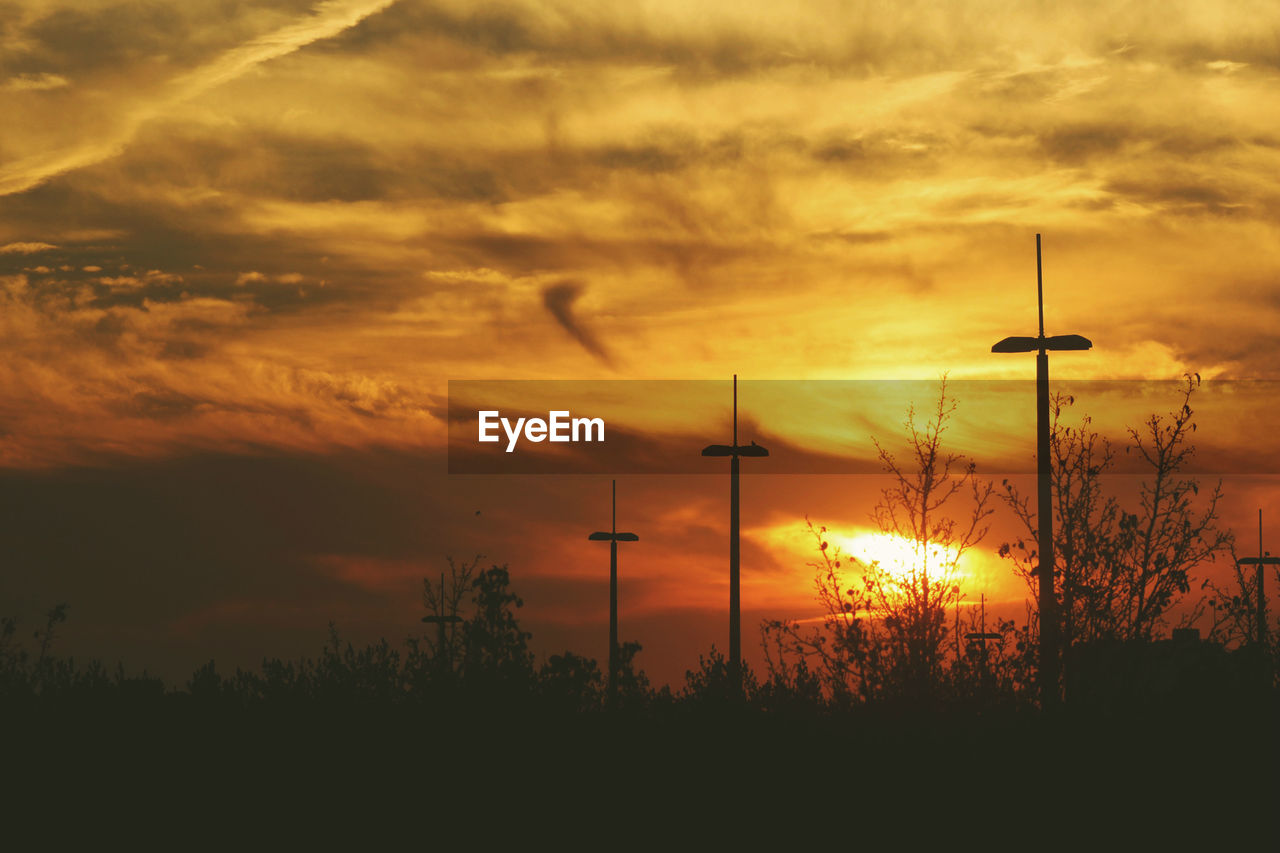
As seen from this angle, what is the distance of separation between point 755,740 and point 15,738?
1345 centimetres

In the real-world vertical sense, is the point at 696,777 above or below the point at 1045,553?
below

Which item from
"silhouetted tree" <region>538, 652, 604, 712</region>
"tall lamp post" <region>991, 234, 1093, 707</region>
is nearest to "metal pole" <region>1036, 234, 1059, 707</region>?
"tall lamp post" <region>991, 234, 1093, 707</region>

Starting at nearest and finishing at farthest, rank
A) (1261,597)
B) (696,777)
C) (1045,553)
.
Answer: (696,777) < (1045,553) < (1261,597)

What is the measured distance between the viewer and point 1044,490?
25.2 metres

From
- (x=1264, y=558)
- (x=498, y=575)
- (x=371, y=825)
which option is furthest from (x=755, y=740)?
(x=1264, y=558)

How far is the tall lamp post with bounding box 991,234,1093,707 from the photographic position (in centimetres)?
2378

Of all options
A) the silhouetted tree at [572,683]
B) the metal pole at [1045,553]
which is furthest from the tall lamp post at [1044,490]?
the silhouetted tree at [572,683]

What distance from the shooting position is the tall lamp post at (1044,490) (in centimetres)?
2378

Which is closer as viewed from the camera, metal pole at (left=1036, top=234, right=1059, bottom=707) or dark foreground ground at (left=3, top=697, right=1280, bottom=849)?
dark foreground ground at (left=3, top=697, right=1280, bottom=849)

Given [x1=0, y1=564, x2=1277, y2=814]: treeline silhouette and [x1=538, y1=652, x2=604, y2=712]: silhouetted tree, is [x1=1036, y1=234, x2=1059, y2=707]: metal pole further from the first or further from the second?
[x1=538, y1=652, x2=604, y2=712]: silhouetted tree

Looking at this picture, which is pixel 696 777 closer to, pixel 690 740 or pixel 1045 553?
pixel 690 740

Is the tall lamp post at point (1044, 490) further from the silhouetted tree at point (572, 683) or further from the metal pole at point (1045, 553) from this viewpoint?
the silhouetted tree at point (572, 683)

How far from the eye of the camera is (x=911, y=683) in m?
24.7

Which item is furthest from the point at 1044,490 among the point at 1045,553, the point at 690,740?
the point at 690,740
